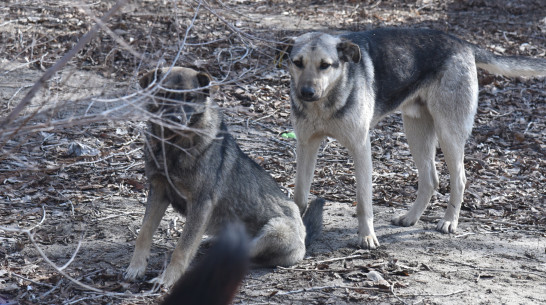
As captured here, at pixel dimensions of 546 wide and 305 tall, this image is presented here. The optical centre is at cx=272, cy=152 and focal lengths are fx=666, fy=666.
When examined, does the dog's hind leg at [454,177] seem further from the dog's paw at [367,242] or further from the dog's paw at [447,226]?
the dog's paw at [367,242]

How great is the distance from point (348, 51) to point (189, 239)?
2.27 m

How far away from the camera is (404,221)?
21.9 ft

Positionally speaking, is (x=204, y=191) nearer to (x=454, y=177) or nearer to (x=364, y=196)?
(x=364, y=196)

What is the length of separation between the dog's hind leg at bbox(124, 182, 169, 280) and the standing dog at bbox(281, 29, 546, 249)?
4.96 feet

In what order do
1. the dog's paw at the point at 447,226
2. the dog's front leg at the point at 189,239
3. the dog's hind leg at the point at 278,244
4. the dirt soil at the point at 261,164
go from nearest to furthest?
the dirt soil at the point at 261,164 < the dog's front leg at the point at 189,239 < the dog's hind leg at the point at 278,244 < the dog's paw at the point at 447,226

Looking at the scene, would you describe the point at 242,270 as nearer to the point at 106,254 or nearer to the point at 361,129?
the point at 106,254

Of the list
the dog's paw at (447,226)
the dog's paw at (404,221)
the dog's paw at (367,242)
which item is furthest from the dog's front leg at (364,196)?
the dog's paw at (447,226)

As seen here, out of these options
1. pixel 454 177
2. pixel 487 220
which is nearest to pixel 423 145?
pixel 454 177

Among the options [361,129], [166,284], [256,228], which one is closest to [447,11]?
[361,129]

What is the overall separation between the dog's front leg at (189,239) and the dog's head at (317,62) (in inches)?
54.6

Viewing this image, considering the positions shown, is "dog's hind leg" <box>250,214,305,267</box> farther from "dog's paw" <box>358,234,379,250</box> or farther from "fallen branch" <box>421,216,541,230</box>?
"fallen branch" <box>421,216,541,230</box>

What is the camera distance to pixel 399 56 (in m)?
6.53

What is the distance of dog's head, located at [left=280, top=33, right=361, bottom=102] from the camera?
225 inches

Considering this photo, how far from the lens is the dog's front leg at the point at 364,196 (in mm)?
6035
